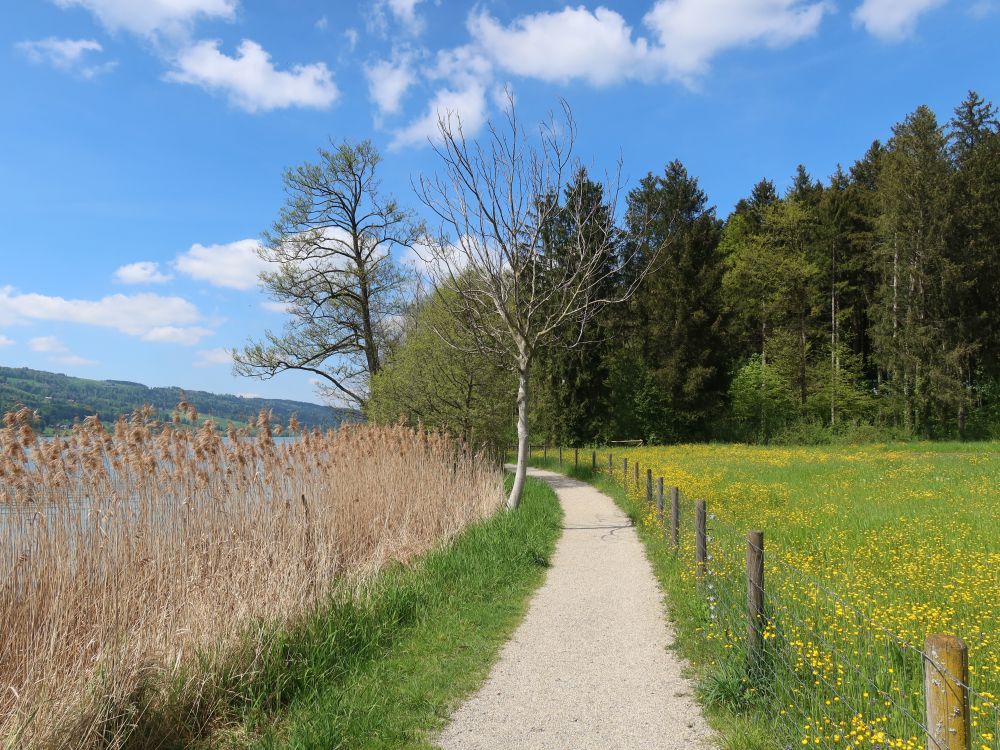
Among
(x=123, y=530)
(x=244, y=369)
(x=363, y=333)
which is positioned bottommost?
(x=123, y=530)

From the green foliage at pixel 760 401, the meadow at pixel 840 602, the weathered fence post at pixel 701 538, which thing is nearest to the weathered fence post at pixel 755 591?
the meadow at pixel 840 602

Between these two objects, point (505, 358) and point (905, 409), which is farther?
point (905, 409)

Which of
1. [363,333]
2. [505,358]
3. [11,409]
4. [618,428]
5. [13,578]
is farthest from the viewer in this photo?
[618,428]

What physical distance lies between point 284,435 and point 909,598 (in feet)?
26.6

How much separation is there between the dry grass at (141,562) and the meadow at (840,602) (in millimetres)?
3777

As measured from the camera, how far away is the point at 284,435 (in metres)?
9.84

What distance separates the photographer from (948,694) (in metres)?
2.57

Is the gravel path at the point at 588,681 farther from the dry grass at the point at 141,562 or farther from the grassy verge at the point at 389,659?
the dry grass at the point at 141,562

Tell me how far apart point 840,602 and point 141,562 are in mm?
6071

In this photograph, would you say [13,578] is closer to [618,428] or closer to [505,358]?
[505,358]

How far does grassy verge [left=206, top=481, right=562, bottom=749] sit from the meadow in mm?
1945

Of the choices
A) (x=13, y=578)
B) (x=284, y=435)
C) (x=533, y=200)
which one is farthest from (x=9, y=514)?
(x=533, y=200)

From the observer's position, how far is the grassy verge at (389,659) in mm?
4516

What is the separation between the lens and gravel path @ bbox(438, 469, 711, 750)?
4336 mm
